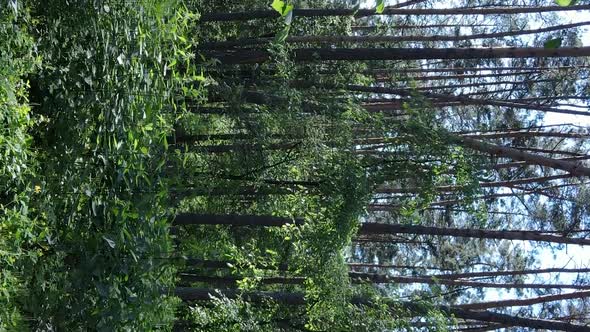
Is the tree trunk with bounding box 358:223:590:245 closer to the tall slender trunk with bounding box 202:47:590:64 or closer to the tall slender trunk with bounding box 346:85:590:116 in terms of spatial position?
the tall slender trunk with bounding box 346:85:590:116

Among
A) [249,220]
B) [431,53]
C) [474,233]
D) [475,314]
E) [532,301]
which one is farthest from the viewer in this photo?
[532,301]

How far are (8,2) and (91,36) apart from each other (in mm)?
962

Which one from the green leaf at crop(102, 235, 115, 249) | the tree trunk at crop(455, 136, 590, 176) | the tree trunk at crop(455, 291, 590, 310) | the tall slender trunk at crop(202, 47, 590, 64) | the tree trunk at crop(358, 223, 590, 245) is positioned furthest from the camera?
the tree trunk at crop(455, 291, 590, 310)

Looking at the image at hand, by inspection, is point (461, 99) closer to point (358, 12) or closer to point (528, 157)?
point (358, 12)

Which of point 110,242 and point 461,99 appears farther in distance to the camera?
point 461,99

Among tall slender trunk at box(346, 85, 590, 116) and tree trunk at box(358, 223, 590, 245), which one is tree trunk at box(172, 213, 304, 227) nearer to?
tree trunk at box(358, 223, 590, 245)

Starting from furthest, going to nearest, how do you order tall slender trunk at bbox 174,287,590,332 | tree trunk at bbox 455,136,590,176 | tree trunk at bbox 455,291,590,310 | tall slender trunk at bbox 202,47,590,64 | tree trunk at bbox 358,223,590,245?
tree trunk at bbox 455,291,590,310
tree trunk at bbox 358,223,590,245
tall slender trunk at bbox 174,287,590,332
tall slender trunk at bbox 202,47,590,64
tree trunk at bbox 455,136,590,176

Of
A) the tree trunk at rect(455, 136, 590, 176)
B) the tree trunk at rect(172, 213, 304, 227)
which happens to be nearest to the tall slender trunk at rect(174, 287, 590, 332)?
the tree trunk at rect(172, 213, 304, 227)

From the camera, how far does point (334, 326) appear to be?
8.63m

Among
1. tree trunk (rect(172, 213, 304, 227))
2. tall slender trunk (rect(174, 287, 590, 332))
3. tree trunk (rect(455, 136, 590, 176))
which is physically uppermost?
tree trunk (rect(455, 136, 590, 176))

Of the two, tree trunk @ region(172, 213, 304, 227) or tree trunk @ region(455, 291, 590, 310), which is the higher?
tree trunk @ region(172, 213, 304, 227)

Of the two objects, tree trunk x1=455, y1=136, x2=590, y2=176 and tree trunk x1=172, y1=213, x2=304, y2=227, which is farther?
tree trunk x1=172, y1=213, x2=304, y2=227

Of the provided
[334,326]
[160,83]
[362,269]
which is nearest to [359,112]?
[334,326]

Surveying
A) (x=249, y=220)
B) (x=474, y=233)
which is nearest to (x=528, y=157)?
(x=474, y=233)
